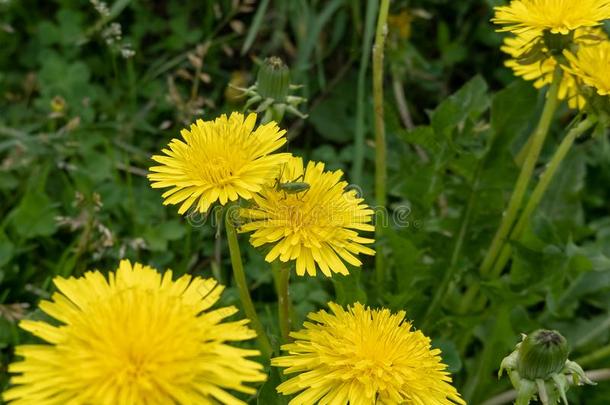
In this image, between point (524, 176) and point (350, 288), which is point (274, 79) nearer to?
point (350, 288)

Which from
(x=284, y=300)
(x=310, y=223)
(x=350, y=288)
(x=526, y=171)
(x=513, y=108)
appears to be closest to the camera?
(x=310, y=223)

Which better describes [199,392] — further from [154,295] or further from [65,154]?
[65,154]

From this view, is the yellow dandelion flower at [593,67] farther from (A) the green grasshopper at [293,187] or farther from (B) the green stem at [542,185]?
(A) the green grasshopper at [293,187]

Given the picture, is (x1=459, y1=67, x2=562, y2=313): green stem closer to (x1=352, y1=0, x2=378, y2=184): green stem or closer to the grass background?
the grass background

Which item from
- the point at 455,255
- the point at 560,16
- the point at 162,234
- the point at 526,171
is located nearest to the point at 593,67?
the point at 560,16

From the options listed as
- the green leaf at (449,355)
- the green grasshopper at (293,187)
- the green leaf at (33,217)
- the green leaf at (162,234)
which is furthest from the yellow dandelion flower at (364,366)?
the green leaf at (33,217)

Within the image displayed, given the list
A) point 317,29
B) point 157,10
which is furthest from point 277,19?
point 157,10
